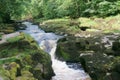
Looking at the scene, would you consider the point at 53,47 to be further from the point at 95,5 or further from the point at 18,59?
the point at 95,5

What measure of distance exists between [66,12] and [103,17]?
9.78 m

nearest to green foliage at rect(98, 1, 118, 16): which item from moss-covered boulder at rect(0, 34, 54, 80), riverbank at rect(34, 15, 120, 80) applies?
riverbank at rect(34, 15, 120, 80)

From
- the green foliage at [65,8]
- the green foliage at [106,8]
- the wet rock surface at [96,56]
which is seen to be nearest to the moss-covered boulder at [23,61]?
the wet rock surface at [96,56]

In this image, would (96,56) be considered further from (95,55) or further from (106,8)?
(106,8)

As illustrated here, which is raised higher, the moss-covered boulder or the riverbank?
the moss-covered boulder

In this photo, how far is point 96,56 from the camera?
48.4 ft

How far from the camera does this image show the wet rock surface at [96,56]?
1212 centimetres

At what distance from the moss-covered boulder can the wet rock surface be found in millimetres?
2344

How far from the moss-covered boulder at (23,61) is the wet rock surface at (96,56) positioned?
7.69 feet

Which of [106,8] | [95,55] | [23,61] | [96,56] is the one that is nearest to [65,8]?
[106,8]

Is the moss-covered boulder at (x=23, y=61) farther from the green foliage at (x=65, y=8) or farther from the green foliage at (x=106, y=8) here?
the green foliage at (x=106, y=8)

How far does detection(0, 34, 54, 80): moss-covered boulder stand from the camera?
35.6ft

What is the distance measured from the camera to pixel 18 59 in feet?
38.4

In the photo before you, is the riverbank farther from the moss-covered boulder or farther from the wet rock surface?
the moss-covered boulder
